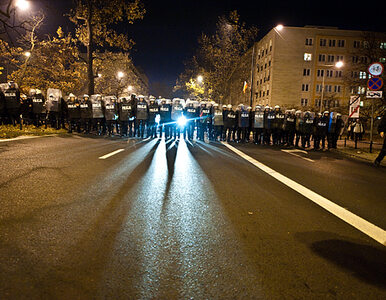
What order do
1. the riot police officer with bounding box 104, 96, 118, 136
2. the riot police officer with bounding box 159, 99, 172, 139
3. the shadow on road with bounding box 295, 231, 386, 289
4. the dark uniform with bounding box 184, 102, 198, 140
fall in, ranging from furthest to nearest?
1. the dark uniform with bounding box 184, 102, 198, 140
2. the riot police officer with bounding box 159, 99, 172, 139
3. the riot police officer with bounding box 104, 96, 118, 136
4. the shadow on road with bounding box 295, 231, 386, 289

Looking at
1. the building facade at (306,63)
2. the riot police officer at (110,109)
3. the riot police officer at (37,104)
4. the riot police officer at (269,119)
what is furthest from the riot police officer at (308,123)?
the building facade at (306,63)

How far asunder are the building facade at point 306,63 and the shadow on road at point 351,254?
203ft

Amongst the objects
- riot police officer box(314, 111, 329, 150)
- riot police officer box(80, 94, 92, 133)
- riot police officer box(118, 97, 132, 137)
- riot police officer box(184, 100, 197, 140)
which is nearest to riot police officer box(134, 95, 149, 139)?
riot police officer box(118, 97, 132, 137)

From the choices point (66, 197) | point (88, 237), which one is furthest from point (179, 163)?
point (88, 237)

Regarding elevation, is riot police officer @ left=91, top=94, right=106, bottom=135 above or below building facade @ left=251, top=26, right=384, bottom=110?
below

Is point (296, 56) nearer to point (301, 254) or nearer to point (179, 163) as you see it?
point (179, 163)

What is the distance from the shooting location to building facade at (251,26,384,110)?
62.4 metres

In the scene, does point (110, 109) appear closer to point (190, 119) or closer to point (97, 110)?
point (97, 110)

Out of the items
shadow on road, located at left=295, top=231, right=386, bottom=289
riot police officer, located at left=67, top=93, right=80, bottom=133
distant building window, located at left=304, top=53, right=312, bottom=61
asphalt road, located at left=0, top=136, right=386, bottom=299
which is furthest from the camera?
distant building window, located at left=304, top=53, right=312, bottom=61

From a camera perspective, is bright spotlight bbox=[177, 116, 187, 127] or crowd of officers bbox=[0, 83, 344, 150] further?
bright spotlight bbox=[177, 116, 187, 127]

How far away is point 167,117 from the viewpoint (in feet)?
56.5

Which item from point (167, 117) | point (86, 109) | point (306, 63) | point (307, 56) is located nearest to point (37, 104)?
point (86, 109)

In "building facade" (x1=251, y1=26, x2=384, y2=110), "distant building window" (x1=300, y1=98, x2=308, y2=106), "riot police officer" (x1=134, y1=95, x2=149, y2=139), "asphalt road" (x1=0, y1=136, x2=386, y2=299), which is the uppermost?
"building facade" (x1=251, y1=26, x2=384, y2=110)

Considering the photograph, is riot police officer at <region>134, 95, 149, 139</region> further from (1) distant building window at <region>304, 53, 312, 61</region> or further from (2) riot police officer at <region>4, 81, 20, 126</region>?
(1) distant building window at <region>304, 53, 312, 61</region>
